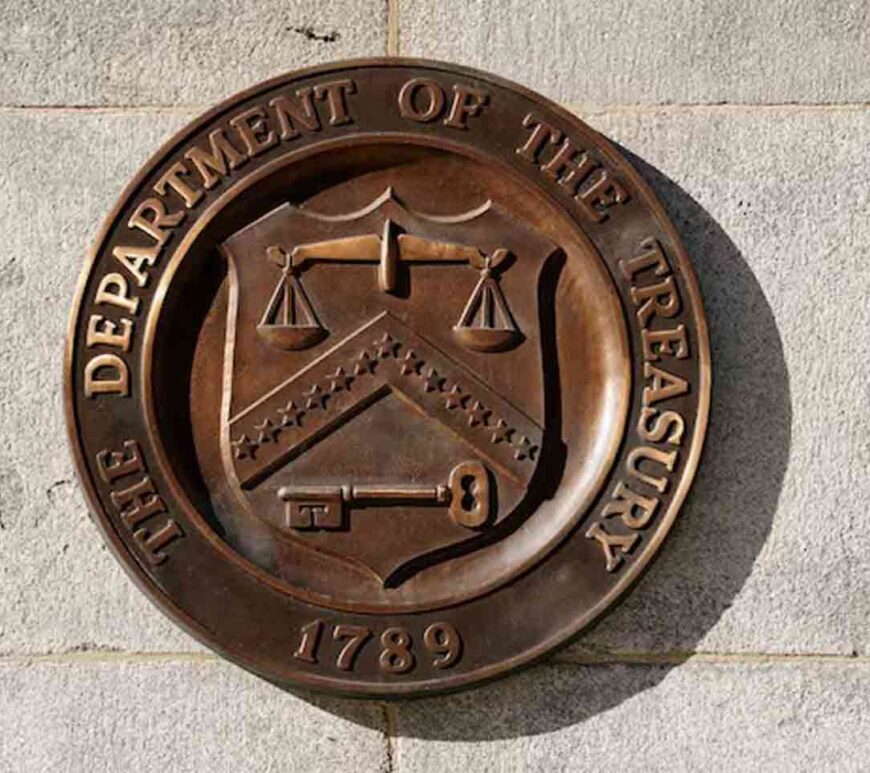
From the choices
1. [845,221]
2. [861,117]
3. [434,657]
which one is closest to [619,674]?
[434,657]

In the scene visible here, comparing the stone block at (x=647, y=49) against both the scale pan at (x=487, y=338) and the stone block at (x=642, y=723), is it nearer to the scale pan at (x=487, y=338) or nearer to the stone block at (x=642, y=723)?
the scale pan at (x=487, y=338)

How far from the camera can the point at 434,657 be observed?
3625 mm

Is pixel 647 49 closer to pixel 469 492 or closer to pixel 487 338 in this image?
pixel 487 338

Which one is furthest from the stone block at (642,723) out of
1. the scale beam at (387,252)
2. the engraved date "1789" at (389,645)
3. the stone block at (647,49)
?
the stone block at (647,49)

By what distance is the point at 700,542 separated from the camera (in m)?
3.75

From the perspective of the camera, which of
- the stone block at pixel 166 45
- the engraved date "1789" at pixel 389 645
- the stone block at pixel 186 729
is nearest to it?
the engraved date "1789" at pixel 389 645

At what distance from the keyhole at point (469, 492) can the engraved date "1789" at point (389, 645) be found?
30 centimetres

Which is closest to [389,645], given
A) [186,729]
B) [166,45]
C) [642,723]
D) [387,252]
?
[186,729]

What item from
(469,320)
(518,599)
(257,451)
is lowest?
(518,599)

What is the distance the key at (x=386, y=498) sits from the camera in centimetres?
369

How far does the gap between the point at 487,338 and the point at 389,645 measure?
0.80m

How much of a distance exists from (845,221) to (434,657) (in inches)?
60.2

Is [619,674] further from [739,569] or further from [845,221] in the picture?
[845,221]

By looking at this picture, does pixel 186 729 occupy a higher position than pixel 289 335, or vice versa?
pixel 289 335
